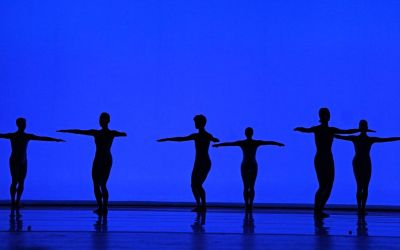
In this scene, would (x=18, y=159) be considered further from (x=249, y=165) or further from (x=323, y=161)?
(x=323, y=161)

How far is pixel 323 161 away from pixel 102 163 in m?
3.95

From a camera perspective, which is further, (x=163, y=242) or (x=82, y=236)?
(x=82, y=236)

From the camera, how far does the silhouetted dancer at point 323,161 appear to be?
1234 cm

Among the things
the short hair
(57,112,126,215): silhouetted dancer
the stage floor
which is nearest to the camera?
the stage floor

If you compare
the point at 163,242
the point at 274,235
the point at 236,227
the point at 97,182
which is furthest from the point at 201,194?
the point at 163,242

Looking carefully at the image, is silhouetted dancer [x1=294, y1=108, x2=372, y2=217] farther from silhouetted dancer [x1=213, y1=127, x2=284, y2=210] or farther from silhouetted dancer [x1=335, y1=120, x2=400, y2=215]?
silhouetted dancer [x1=213, y1=127, x2=284, y2=210]

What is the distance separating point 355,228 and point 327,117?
365 cm

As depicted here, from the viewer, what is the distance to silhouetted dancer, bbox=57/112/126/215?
40.2 ft

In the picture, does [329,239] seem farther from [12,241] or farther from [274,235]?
[12,241]

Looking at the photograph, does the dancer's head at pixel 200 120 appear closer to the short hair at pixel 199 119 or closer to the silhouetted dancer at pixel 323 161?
the short hair at pixel 199 119

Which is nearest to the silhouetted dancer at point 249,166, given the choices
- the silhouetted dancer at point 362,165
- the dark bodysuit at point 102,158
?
the silhouetted dancer at point 362,165

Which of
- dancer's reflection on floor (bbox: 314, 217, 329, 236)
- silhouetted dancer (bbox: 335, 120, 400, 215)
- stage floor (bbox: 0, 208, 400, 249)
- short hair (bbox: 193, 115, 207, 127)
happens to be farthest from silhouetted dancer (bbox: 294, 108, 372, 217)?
stage floor (bbox: 0, 208, 400, 249)

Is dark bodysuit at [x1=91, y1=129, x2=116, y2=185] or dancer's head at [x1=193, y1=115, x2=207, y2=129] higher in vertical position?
dancer's head at [x1=193, y1=115, x2=207, y2=129]

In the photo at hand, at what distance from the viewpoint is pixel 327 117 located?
41.0 feet
